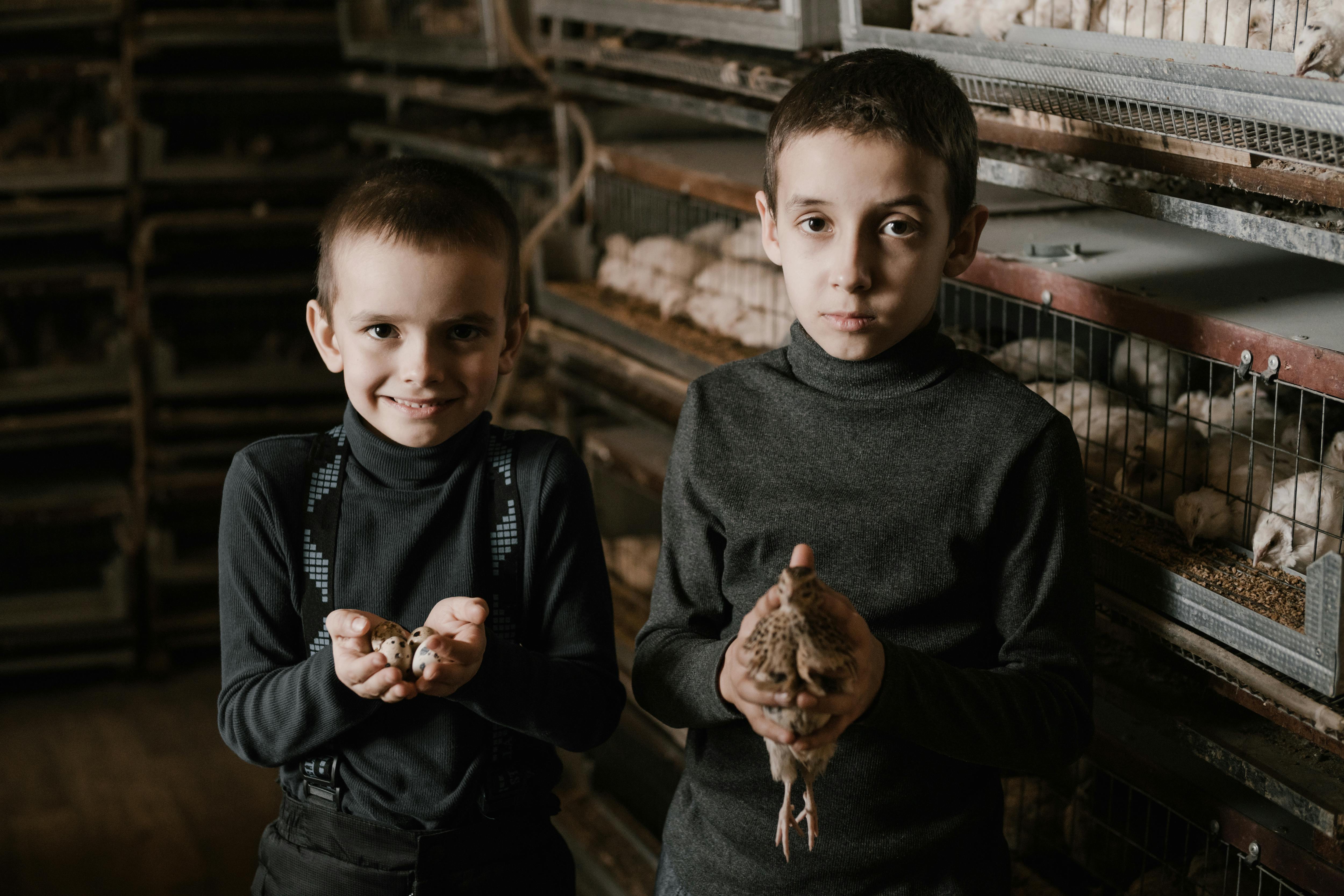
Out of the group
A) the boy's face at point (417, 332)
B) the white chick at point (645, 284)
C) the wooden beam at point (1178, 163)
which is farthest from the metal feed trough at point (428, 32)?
the boy's face at point (417, 332)

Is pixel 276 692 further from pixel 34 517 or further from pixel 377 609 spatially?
pixel 34 517

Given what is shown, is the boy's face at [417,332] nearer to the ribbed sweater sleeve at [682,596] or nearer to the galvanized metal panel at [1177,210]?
the ribbed sweater sleeve at [682,596]

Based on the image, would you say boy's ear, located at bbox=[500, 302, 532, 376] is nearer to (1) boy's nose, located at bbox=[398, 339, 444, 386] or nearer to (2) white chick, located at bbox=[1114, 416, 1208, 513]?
(1) boy's nose, located at bbox=[398, 339, 444, 386]

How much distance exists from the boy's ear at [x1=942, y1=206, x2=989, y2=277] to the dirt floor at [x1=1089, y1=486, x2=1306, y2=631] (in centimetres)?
36

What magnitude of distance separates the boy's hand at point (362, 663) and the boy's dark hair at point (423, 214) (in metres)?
0.34

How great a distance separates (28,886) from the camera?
2.74m

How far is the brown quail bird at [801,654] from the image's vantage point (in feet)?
3.15

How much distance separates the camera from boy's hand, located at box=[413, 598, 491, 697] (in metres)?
1.07

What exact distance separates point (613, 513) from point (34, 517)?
72.8 inches

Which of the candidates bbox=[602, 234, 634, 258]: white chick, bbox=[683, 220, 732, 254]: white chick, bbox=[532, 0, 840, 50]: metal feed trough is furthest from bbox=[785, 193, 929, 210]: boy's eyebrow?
bbox=[602, 234, 634, 258]: white chick

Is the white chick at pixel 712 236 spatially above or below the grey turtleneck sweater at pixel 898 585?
above

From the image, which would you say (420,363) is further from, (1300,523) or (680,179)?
(680,179)

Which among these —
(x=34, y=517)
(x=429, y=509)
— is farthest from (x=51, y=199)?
(x=429, y=509)

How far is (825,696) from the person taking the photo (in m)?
0.97
